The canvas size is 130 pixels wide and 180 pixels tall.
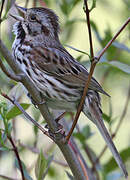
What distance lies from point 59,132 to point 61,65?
2.52ft

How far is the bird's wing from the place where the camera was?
297 cm

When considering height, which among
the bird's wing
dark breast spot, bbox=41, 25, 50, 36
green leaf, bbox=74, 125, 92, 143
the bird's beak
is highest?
the bird's beak

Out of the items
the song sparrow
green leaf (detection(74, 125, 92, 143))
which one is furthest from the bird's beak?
green leaf (detection(74, 125, 92, 143))

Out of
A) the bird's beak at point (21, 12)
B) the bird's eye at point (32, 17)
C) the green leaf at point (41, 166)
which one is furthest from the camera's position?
the bird's eye at point (32, 17)

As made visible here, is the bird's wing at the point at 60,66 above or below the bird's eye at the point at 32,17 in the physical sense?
below

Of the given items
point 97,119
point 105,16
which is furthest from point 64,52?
point 105,16

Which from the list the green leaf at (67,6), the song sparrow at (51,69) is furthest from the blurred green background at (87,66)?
the song sparrow at (51,69)

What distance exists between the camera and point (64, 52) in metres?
3.18

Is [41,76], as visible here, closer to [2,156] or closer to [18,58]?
[18,58]

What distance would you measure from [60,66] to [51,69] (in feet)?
0.29

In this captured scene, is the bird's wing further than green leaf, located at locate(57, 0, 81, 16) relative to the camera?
No

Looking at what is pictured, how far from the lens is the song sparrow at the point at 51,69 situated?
2.90m

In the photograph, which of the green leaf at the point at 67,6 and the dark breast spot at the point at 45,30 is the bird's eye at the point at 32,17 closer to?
the dark breast spot at the point at 45,30

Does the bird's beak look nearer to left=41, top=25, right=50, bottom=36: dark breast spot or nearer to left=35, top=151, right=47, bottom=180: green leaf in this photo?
left=41, top=25, right=50, bottom=36: dark breast spot
